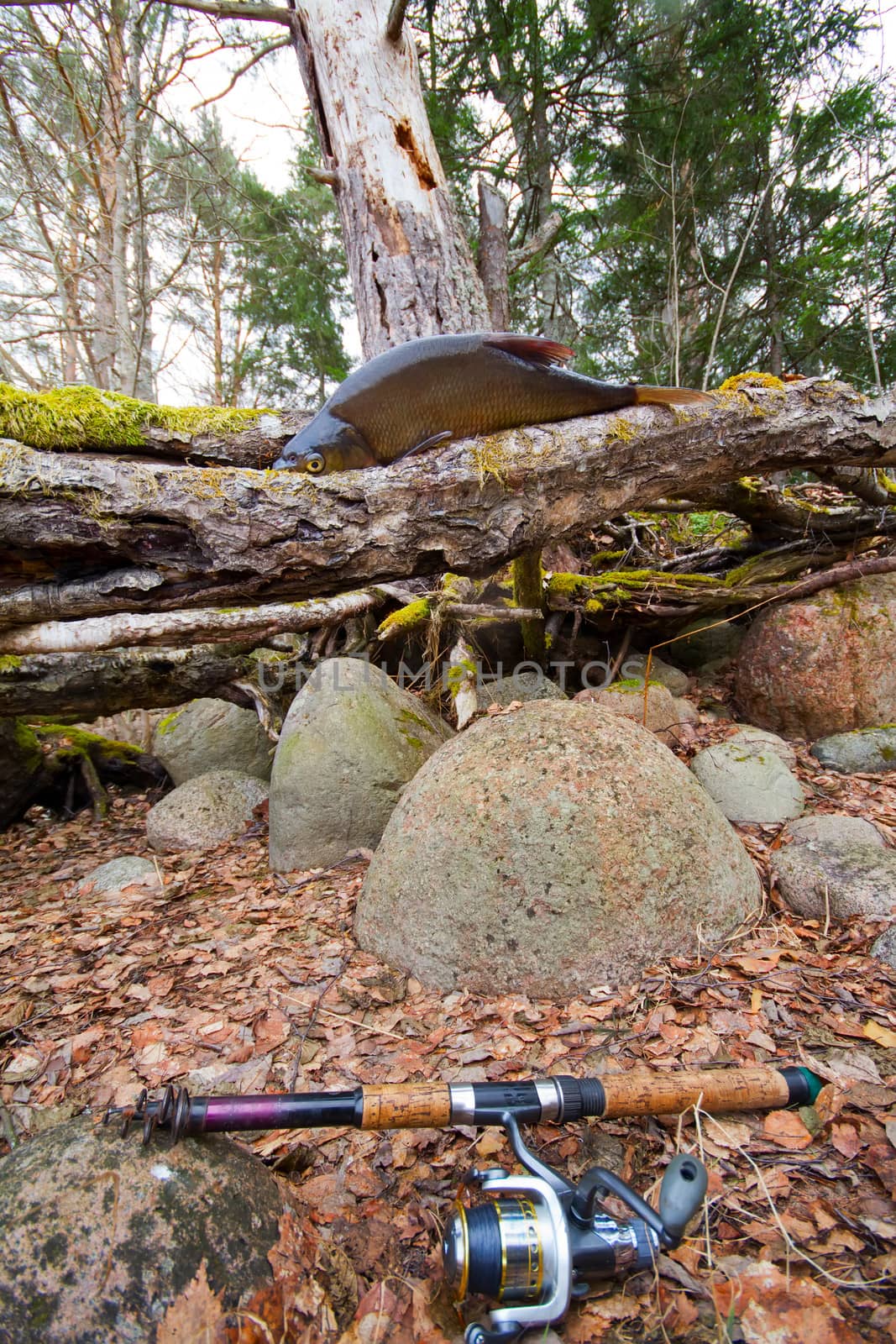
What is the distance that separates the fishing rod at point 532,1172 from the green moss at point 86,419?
90.1 inches

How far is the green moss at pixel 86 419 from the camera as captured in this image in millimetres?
2434

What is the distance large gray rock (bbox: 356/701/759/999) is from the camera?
2436mm

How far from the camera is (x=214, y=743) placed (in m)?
5.37

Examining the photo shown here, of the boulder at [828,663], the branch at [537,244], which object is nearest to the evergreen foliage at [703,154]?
the branch at [537,244]

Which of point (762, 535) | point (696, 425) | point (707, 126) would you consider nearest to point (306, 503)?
point (696, 425)

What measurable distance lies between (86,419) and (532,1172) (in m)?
2.91

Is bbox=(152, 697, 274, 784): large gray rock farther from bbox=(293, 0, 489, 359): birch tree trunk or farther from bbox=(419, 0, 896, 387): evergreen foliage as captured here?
bbox=(419, 0, 896, 387): evergreen foliage

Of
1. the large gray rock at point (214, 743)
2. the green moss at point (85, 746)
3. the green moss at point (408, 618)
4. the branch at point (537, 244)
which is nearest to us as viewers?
the green moss at point (408, 618)

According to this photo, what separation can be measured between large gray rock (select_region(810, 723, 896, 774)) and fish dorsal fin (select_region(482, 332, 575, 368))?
126 inches

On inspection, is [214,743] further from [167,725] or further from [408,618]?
[408,618]

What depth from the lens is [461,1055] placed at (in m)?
2.13

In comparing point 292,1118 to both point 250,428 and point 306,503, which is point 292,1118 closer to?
point 306,503

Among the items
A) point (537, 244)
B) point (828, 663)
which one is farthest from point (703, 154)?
point (828, 663)

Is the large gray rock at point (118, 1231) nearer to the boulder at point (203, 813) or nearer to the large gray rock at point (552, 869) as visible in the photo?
the large gray rock at point (552, 869)
